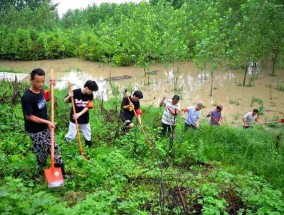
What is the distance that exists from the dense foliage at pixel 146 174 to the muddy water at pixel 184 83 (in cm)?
515

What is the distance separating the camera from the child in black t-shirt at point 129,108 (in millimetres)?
6867

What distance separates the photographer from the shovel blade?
4.38 metres

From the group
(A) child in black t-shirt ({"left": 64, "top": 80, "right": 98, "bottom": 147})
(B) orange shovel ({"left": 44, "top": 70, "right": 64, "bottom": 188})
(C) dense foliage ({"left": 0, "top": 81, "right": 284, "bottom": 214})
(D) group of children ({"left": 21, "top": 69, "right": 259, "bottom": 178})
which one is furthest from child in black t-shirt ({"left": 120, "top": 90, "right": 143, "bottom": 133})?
(B) orange shovel ({"left": 44, "top": 70, "right": 64, "bottom": 188})

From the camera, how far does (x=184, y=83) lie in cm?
1798

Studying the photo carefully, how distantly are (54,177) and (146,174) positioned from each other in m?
1.53

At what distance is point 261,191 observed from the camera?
16.3ft

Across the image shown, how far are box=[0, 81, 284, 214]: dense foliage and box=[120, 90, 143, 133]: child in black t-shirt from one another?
0.25 m

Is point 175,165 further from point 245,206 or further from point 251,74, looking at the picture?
point 251,74

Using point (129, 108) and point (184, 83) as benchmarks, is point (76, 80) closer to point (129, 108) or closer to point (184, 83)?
point (184, 83)

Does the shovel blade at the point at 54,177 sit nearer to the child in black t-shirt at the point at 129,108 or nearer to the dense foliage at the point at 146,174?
the dense foliage at the point at 146,174

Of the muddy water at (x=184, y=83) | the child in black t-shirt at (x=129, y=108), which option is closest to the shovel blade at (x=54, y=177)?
the child in black t-shirt at (x=129, y=108)

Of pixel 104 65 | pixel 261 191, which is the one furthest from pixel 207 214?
pixel 104 65

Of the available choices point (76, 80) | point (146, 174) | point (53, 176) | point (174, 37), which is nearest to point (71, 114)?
point (53, 176)

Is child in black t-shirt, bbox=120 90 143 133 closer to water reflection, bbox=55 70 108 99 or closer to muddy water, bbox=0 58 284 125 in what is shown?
muddy water, bbox=0 58 284 125
